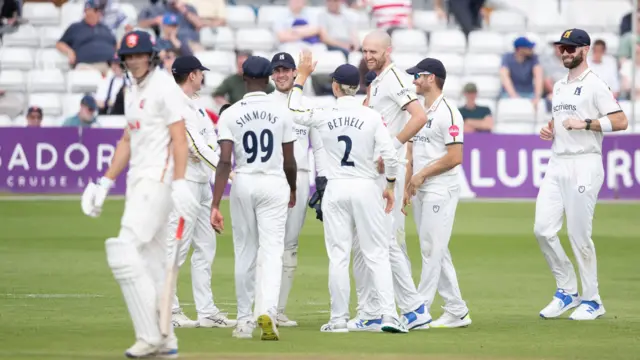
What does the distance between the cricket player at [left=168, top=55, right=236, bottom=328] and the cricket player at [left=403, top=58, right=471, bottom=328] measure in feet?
5.65

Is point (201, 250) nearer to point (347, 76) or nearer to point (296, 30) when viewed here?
point (347, 76)

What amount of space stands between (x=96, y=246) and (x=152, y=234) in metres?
8.49

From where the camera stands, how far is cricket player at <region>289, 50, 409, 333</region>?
10.9 m

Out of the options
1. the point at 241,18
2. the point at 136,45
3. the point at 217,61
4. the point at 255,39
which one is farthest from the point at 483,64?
the point at 136,45

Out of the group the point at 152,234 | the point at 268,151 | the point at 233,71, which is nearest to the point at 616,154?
the point at 233,71

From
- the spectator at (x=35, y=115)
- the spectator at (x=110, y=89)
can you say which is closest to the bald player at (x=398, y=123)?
the spectator at (x=35, y=115)

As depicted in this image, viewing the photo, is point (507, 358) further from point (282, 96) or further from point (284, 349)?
point (282, 96)

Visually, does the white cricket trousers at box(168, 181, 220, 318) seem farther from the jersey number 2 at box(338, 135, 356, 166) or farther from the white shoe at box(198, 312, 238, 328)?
the jersey number 2 at box(338, 135, 356, 166)

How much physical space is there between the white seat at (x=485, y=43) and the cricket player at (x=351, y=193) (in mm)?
16902

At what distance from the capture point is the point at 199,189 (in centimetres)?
1180

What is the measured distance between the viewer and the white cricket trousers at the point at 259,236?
415 inches

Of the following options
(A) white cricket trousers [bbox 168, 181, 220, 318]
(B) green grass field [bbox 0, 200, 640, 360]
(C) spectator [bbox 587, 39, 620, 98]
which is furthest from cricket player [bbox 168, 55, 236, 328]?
(C) spectator [bbox 587, 39, 620, 98]

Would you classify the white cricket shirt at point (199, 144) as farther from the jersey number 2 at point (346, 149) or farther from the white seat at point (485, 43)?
the white seat at point (485, 43)

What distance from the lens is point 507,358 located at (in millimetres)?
9422
